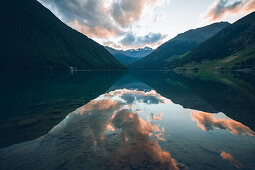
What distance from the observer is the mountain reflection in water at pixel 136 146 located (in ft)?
21.2

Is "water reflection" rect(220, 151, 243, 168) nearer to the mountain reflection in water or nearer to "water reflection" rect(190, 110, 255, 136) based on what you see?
the mountain reflection in water

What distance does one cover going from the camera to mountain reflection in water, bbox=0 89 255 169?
255 inches

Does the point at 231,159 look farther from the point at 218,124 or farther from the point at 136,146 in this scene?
the point at 218,124

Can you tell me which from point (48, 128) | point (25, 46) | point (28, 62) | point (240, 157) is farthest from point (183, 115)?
point (25, 46)

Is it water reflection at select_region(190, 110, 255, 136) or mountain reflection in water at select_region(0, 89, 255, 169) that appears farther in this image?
water reflection at select_region(190, 110, 255, 136)

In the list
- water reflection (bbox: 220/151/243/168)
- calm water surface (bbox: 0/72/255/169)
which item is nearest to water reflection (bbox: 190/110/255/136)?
calm water surface (bbox: 0/72/255/169)

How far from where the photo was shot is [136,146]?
26.5 feet

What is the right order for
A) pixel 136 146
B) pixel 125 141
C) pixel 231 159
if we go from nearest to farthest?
pixel 231 159, pixel 136 146, pixel 125 141

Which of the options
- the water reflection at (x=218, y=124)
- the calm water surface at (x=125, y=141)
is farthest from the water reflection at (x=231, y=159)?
the water reflection at (x=218, y=124)

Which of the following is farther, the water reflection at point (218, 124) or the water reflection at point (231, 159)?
the water reflection at point (218, 124)

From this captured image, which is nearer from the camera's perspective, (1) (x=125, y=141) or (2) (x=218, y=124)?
(1) (x=125, y=141)

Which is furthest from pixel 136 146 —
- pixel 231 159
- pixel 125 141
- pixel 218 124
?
pixel 218 124

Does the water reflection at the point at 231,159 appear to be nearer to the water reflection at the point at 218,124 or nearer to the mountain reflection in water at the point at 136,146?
the mountain reflection in water at the point at 136,146

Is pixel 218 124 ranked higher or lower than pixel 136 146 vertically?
lower
